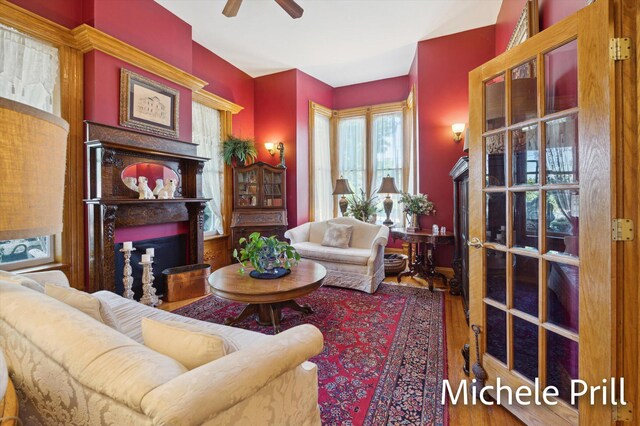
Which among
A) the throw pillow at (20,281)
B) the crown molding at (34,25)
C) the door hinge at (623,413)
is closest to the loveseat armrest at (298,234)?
the throw pillow at (20,281)

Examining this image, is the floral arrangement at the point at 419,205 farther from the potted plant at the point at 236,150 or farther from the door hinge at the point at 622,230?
the door hinge at the point at 622,230

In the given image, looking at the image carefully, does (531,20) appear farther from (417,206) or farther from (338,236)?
(338,236)

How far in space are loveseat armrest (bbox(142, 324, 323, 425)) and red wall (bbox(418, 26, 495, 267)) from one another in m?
3.66

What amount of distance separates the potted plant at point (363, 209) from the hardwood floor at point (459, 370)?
6.75 feet

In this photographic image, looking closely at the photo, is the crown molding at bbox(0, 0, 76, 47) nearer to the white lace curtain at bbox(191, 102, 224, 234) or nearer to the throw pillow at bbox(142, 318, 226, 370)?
the white lace curtain at bbox(191, 102, 224, 234)

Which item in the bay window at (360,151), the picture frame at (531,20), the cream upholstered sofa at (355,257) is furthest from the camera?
the bay window at (360,151)

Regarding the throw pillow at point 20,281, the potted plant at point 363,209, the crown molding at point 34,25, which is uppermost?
the crown molding at point 34,25

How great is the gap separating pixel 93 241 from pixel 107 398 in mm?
2701

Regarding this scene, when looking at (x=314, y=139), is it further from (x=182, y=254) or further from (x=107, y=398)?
(x=107, y=398)

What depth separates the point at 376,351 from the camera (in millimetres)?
2211

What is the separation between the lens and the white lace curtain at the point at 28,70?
2443mm

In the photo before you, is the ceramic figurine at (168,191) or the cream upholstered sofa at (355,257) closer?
the ceramic figurine at (168,191)

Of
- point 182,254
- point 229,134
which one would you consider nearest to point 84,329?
point 182,254

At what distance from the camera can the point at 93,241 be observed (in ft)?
9.27
